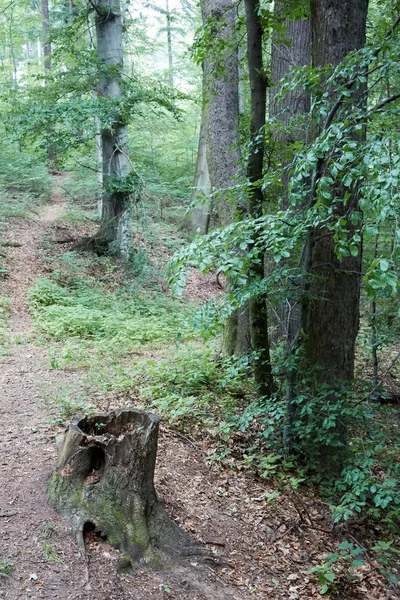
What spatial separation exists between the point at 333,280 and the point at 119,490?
9.01 ft

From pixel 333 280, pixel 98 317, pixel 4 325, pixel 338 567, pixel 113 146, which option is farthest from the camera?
pixel 113 146

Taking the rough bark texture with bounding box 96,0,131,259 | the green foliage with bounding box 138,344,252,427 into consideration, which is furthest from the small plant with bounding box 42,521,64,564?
the rough bark texture with bounding box 96,0,131,259

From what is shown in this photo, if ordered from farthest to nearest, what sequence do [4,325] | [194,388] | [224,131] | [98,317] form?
1. [98,317]
2. [4,325]
3. [224,131]
4. [194,388]

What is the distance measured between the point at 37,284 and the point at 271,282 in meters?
8.18

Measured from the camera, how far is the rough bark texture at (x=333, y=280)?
4.60m

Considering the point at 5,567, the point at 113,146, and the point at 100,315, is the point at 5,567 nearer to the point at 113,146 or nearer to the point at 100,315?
the point at 100,315

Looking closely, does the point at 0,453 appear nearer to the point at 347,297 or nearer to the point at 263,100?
the point at 347,297

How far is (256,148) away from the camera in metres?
4.62

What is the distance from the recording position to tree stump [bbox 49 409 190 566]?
340cm

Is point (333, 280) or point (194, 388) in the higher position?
point (333, 280)

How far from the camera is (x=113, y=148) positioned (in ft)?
41.2

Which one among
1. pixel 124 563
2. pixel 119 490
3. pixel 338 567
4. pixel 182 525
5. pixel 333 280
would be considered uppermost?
pixel 333 280

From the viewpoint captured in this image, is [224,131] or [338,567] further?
[224,131]

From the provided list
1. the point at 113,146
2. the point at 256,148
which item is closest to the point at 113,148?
the point at 113,146
